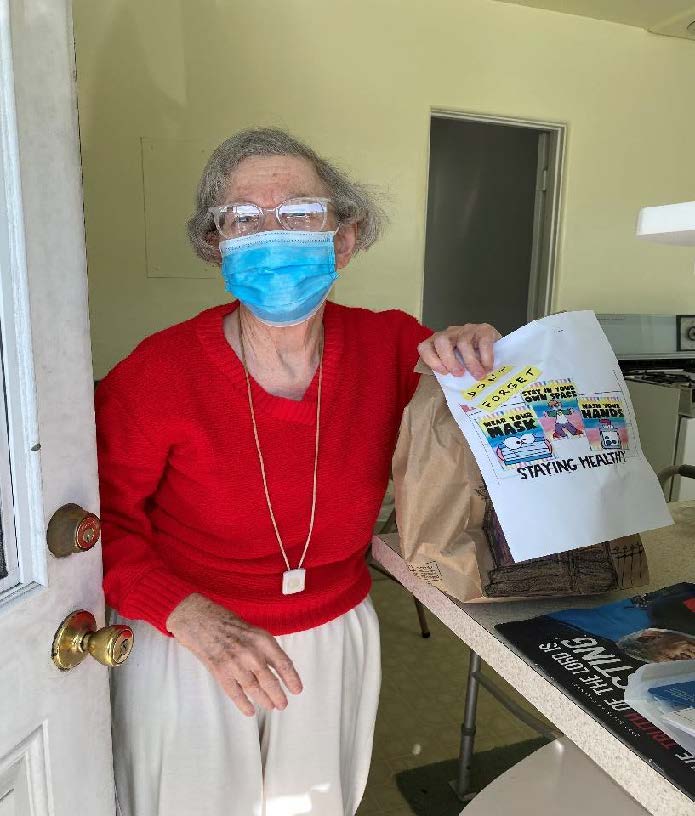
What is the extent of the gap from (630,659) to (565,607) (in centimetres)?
14

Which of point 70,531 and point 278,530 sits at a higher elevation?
point 70,531

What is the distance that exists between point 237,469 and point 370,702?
53 centimetres

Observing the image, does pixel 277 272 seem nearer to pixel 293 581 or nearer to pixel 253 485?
pixel 253 485

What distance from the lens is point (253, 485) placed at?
3.30 feet

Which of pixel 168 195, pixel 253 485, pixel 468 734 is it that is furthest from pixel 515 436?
pixel 168 195

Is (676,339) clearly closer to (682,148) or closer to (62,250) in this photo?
(682,148)

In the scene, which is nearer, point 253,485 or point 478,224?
point 253,485

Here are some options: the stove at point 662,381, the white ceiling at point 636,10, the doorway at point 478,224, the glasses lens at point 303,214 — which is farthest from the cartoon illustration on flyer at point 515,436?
the doorway at point 478,224

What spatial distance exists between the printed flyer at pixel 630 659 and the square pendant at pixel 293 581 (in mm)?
355

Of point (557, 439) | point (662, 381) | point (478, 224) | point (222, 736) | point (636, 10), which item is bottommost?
point (222, 736)

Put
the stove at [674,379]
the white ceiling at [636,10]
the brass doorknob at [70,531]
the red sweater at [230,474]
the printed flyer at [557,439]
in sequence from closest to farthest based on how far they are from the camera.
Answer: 1. the brass doorknob at [70,531]
2. the printed flyer at [557,439]
3. the red sweater at [230,474]
4. the stove at [674,379]
5. the white ceiling at [636,10]

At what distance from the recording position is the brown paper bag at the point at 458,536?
83 cm

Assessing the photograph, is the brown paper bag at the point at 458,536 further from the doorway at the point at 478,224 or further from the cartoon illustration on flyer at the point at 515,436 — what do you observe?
the doorway at the point at 478,224

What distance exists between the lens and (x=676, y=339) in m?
3.59
